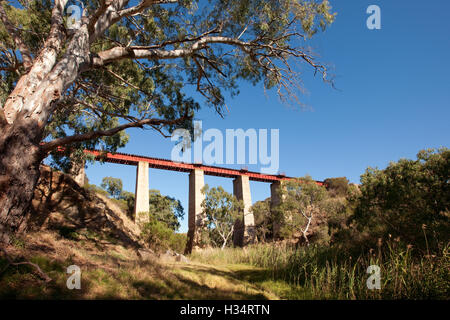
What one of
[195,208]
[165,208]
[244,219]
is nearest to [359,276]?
[195,208]

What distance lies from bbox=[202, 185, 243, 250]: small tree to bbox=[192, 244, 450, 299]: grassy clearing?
14.4 metres

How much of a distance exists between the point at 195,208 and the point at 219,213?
7.94 feet

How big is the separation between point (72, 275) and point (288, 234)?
21.9 m

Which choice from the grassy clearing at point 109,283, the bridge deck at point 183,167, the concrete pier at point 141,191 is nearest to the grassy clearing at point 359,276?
the grassy clearing at point 109,283

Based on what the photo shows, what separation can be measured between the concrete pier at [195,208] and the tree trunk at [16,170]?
19.4 m

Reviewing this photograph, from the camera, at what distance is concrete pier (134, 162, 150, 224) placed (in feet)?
64.5

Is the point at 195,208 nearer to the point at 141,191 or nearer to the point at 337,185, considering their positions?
the point at 141,191

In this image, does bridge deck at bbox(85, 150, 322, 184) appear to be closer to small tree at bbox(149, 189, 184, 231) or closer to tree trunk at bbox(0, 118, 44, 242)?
small tree at bbox(149, 189, 184, 231)

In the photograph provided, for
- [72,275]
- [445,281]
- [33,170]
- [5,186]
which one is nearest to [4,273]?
[72,275]

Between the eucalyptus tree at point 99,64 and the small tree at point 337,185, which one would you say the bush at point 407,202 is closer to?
the eucalyptus tree at point 99,64

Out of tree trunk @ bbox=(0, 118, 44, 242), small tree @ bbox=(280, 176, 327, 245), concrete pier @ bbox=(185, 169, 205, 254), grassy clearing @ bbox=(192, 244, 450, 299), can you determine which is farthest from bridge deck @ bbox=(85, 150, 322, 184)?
grassy clearing @ bbox=(192, 244, 450, 299)

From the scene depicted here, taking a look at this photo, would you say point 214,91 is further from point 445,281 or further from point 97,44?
point 445,281

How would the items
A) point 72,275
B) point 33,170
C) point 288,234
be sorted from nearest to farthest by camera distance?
point 72,275 → point 33,170 → point 288,234
